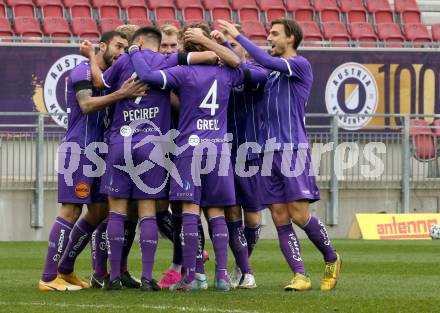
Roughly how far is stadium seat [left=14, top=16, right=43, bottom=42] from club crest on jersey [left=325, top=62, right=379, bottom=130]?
525 centimetres

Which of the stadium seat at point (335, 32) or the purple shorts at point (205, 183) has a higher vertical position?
the stadium seat at point (335, 32)

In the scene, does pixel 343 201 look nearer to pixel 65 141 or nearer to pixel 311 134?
pixel 311 134

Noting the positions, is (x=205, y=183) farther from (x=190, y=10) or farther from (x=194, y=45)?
(x=190, y=10)

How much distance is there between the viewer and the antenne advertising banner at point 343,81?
19.3m

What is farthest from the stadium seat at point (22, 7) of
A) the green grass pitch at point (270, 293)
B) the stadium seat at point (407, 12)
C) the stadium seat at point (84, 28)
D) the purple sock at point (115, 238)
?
the purple sock at point (115, 238)

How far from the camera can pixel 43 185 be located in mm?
17688

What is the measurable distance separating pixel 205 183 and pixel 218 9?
14.4 m

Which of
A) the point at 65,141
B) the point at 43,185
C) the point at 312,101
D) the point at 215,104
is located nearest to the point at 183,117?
the point at 215,104

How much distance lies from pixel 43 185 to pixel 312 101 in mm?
5301

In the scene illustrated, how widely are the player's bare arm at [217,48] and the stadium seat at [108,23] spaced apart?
12.8m

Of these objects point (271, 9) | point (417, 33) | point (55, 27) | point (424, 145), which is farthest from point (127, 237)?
point (417, 33)

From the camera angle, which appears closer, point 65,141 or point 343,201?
point 65,141

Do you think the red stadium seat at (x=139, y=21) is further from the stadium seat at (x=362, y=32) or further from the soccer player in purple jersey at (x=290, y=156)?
the soccer player in purple jersey at (x=290, y=156)

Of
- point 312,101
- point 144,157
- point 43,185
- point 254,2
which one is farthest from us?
point 254,2
